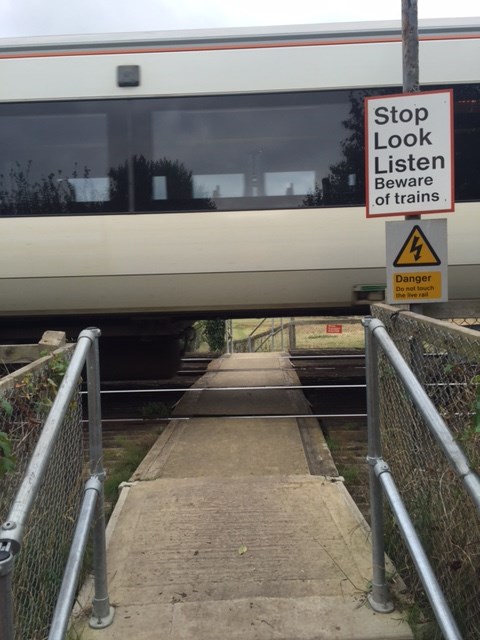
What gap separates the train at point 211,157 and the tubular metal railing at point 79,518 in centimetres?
264

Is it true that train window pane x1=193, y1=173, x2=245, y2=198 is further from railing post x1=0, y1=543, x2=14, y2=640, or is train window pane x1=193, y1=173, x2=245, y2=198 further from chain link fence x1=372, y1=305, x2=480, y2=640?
railing post x1=0, y1=543, x2=14, y2=640

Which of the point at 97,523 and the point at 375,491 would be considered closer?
the point at 97,523

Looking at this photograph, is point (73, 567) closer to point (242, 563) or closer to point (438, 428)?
point (242, 563)

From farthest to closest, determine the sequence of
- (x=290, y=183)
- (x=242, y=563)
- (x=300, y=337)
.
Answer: (x=300, y=337), (x=290, y=183), (x=242, y=563)

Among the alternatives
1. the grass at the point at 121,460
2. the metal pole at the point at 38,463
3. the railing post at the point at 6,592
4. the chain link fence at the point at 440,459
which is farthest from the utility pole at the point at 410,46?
the railing post at the point at 6,592

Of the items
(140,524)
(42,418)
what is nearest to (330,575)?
(140,524)

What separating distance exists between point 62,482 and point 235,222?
2.95 meters

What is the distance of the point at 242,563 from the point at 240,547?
139mm

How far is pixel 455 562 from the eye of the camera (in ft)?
6.89

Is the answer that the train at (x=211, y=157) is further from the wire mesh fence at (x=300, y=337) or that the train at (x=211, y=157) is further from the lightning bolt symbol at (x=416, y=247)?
the wire mesh fence at (x=300, y=337)

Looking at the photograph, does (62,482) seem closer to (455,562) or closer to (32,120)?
(455,562)

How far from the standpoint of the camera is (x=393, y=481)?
2336 mm

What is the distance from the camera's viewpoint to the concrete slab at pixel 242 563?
7.47ft

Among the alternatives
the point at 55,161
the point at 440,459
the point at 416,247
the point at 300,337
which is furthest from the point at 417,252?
the point at 300,337
